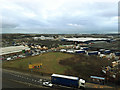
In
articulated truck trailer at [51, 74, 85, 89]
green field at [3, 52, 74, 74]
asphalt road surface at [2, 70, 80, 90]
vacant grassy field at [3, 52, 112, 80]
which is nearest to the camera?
articulated truck trailer at [51, 74, 85, 89]

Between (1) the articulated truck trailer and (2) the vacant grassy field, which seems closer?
(1) the articulated truck trailer

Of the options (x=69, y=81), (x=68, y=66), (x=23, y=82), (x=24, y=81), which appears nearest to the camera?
(x=69, y=81)

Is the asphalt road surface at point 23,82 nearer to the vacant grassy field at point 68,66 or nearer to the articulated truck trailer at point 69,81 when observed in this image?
the articulated truck trailer at point 69,81

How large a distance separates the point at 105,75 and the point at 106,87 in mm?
2125

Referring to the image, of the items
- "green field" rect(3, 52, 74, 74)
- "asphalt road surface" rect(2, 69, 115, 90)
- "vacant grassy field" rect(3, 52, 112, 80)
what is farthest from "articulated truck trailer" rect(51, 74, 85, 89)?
"green field" rect(3, 52, 74, 74)

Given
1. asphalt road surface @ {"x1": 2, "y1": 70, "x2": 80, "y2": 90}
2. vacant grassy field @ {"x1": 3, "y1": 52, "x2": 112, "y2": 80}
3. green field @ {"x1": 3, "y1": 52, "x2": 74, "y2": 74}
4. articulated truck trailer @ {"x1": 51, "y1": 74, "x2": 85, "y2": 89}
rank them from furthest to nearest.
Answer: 1. green field @ {"x1": 3, "y1": 52, "x2": 74, "y2": 74}
2. vacant grassy field @ {"x1": 3, "y1": 52, "x2": 112, "y2": 80}
3. asphalt road surface @ {"x1": 2, "y1": 70, "x2": 80, "y2": 90}
4. articulated truck trailer @ {"x1": 51, "y1": 74, "x2": 85, "y2": 89}

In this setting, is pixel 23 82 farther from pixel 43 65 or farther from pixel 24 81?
pixel 43 65

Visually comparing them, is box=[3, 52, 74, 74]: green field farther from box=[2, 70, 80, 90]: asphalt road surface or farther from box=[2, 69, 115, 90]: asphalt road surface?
box=[2, 70, 80, 90]: asphalt road surface

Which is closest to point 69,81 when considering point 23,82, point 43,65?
point 23,82

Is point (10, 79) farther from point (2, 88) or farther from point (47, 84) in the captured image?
point (47, 84)

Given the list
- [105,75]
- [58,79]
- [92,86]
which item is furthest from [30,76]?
[105,75]

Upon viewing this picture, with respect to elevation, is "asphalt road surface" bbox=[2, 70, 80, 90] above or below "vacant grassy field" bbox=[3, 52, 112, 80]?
below

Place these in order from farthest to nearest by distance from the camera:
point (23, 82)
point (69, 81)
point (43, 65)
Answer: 1. point (43, 65)
2. point (23, 82)
3. point (69, 81)

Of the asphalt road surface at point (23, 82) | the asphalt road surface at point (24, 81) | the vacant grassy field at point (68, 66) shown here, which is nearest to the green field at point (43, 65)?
the vacant grassy field at point (68, 66)
